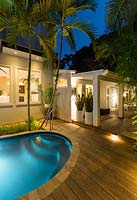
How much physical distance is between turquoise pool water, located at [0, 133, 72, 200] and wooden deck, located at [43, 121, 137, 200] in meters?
0.85

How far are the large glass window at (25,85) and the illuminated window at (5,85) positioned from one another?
66 centimetres

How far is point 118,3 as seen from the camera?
471cm

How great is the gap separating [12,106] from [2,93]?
110cm

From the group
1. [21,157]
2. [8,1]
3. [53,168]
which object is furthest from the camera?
[21,157]

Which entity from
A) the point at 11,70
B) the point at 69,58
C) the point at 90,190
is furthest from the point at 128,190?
the point at 69,58

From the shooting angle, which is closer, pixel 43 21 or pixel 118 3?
pixel 118 3

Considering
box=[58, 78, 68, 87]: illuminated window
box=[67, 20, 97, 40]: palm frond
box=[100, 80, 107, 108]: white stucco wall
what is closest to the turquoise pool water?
box=[58, 78, 68, 87]: illuminated window

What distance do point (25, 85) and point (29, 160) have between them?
233 inches

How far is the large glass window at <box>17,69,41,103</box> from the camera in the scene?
31.9ft

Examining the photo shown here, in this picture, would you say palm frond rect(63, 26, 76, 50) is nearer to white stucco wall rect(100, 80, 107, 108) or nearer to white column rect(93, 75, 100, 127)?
white column rect(93, 75, 100, 127)

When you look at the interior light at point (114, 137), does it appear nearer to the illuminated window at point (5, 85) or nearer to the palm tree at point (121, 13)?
the palm tree at point (121, 13)

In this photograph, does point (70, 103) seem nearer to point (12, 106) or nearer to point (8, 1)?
point (12, 106)

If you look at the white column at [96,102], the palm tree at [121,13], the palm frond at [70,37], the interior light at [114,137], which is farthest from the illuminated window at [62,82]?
the palm tree at [121,13]

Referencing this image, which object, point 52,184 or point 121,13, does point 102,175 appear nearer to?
point 52,184
